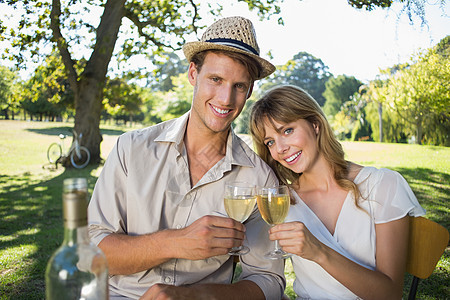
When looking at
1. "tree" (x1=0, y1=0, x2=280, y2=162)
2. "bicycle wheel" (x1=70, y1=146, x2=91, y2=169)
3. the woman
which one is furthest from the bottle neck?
"bicycle wheel" (x1=70, y1=146, x2=91, y2=169)

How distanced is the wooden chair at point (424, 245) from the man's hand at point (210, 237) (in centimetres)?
114

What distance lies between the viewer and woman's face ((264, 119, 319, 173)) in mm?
2455

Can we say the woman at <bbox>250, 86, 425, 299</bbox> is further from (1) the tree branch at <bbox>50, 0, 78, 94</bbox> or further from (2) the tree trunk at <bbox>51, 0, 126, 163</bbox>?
(1) the tree branch at <bbox>50, 0, 78, 94</bbox>

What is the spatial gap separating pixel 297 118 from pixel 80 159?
11.8 m

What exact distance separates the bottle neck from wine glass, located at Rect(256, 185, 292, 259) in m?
1.18

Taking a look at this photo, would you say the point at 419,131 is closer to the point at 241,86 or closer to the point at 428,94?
the point at 428,94

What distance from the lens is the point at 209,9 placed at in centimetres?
1125

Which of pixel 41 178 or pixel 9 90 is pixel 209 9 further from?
pixel 41 178

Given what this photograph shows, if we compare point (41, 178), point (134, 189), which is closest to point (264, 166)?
point (134, 189)

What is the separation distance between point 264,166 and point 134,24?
10.5 metres

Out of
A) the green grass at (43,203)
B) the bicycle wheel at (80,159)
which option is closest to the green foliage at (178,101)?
the bicycle wheel at (80,159)

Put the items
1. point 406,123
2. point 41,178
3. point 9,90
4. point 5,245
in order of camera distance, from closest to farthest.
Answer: point 5,245 < point 406,123 < point 9,90 < point 41,178

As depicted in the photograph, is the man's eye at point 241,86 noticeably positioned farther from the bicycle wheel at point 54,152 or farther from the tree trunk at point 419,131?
the bicycle wheel at point 54,152

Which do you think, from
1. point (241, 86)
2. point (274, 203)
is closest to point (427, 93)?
point (241, 86)
